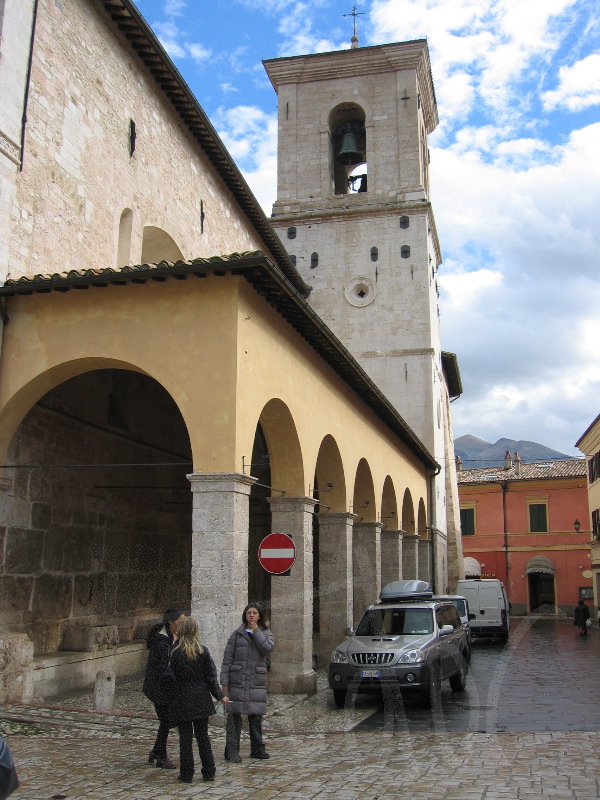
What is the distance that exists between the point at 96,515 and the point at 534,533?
3529cm

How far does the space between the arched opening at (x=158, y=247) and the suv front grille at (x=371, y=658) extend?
867cm

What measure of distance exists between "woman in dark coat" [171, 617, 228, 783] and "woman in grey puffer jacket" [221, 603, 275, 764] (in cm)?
66

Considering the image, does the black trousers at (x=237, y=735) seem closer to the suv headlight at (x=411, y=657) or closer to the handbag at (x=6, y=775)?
the handbag at (x=6, y=775)

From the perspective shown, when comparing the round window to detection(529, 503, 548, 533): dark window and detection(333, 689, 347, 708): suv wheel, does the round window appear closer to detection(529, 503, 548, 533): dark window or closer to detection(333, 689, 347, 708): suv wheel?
detection(333, 689, 347, 708): suv wheel

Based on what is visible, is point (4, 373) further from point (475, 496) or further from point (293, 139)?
point (475, 496)

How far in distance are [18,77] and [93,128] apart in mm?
2218

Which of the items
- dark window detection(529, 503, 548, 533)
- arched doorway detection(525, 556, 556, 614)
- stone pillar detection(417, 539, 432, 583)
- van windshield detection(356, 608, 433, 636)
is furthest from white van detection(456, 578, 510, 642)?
dark window detection(529, 503, 548, 533)

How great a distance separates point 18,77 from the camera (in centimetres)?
1073

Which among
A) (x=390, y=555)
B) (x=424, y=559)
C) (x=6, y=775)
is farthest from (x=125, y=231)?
(x=424, y=559)

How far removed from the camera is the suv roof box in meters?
16.1

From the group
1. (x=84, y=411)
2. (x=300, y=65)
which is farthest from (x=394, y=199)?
(x=84, y=411)

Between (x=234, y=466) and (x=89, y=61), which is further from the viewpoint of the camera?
(x=89, y=61)

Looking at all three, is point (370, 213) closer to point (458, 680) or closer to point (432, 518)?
point (432, 518)

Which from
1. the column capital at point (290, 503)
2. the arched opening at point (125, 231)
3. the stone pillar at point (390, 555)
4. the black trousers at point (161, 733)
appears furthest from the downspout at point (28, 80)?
the stone pillar at point (390, 555)
